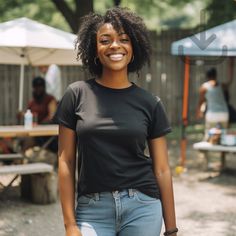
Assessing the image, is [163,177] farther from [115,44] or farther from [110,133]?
[115,44]

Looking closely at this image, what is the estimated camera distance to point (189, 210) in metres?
6.83

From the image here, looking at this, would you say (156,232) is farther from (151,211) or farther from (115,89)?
(115,89)

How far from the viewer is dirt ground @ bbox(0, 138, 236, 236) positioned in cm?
600

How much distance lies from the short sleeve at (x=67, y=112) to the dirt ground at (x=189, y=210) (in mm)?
3396

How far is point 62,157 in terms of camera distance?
8.80 feet

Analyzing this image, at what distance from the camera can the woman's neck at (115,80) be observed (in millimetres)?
2758

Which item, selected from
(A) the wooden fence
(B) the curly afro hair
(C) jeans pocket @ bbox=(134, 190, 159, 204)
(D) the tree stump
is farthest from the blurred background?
(C) jeans pocket @ bbox=(134, 190, 159, 204)

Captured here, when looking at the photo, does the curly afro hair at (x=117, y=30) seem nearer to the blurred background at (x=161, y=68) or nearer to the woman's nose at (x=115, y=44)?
the woman's nose at (x=115, y=44)

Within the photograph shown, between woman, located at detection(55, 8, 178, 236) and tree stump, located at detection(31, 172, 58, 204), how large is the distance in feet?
Answer: 14.6

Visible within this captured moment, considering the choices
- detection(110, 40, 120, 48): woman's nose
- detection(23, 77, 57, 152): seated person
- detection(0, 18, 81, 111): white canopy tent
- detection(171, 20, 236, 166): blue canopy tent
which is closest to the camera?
detection(110, 40, 120, 48): woman's nose

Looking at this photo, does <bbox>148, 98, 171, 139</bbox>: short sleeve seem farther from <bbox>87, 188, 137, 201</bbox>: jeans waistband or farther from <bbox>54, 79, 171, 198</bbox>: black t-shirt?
<bbox>87, 188, 137, 201</bbox>: jeans waistband

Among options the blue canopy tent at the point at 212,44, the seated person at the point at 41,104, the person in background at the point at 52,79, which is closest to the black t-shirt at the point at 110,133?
the blue canopy tent at the point at 212,44

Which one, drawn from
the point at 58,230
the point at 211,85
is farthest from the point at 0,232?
the point at 211,85

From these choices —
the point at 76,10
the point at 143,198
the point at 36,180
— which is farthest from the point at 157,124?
the point at 76,10
